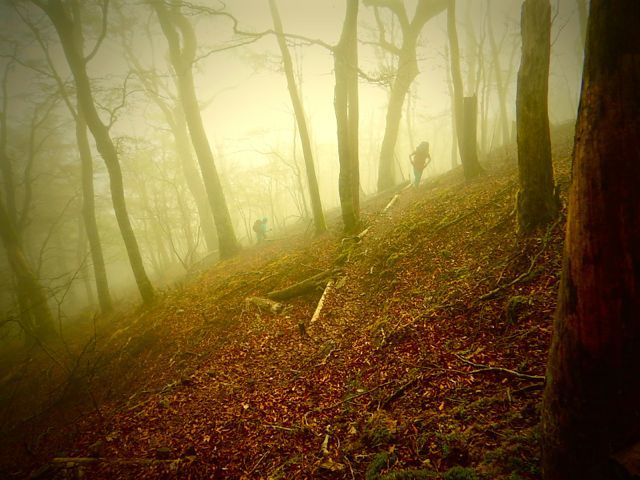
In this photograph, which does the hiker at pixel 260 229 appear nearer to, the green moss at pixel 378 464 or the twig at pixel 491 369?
the twig at pixel 491 369

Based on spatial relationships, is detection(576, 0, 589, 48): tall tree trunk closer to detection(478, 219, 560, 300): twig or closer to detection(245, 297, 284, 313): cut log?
detection(478, 219, 560, 300): twig

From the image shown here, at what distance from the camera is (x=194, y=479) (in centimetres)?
302

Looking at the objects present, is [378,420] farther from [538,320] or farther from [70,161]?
[70,161]

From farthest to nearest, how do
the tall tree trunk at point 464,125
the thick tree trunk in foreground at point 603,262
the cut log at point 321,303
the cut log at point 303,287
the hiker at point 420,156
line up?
the hiker at point 420,156 → the tall tree trunk at point 464,125 → the cut log at point 303,287 → the cut log at point 321,303 → the thick tree trunk in foreground at point 603,262

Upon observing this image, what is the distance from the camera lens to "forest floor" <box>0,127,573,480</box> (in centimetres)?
266

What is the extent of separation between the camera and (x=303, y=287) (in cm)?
720

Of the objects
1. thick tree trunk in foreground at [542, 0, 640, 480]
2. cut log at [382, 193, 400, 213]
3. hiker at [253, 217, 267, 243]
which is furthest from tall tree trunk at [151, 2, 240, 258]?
thick tree trunk in foreground at [542, 0, 640, 480]

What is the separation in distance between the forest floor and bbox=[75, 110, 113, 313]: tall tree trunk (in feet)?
18.9

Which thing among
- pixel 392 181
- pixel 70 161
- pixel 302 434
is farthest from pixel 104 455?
pixel 70 161

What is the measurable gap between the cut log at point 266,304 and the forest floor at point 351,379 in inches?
6.8

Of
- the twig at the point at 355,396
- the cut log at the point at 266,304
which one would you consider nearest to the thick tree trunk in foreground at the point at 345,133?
the cut log at the point at 266,304

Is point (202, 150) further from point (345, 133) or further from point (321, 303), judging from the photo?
point (321, 303)

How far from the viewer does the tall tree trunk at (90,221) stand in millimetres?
13383

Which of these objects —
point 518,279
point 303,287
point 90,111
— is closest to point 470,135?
point 518,279
